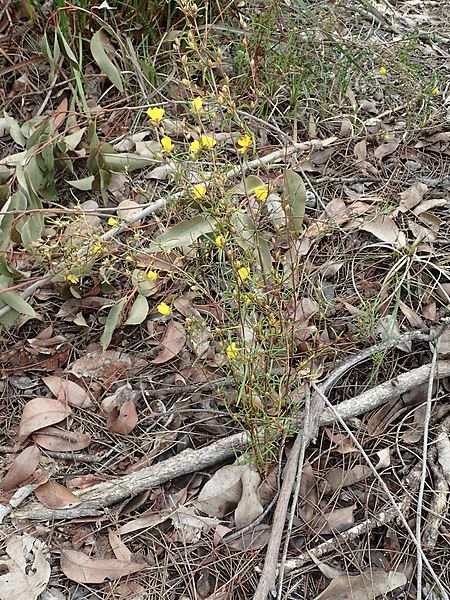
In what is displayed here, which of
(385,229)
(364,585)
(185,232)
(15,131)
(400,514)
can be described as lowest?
(364,585)

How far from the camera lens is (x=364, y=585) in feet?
4.43

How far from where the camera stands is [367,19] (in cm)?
297

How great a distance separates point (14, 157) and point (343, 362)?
4.04ft

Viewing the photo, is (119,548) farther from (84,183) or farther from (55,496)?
(84,183)

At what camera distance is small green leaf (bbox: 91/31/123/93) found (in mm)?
2248

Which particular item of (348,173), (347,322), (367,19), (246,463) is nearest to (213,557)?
(246,463)

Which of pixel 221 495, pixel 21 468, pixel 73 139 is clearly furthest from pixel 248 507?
pixel 73 139

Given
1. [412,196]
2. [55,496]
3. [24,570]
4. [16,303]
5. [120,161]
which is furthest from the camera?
[120,161]

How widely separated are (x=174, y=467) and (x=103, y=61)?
145cm

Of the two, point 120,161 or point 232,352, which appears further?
point 120,161

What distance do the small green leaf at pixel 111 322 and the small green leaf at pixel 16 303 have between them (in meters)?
0.19

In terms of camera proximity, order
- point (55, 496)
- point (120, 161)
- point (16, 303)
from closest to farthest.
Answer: point (55, 496)
point (16, 303)
point (120, 161)

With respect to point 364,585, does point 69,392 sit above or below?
above

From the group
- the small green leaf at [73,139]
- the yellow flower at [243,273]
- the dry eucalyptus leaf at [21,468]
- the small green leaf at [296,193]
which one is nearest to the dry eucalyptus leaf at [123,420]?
the dry eucalyptus leaf at [21,468]
